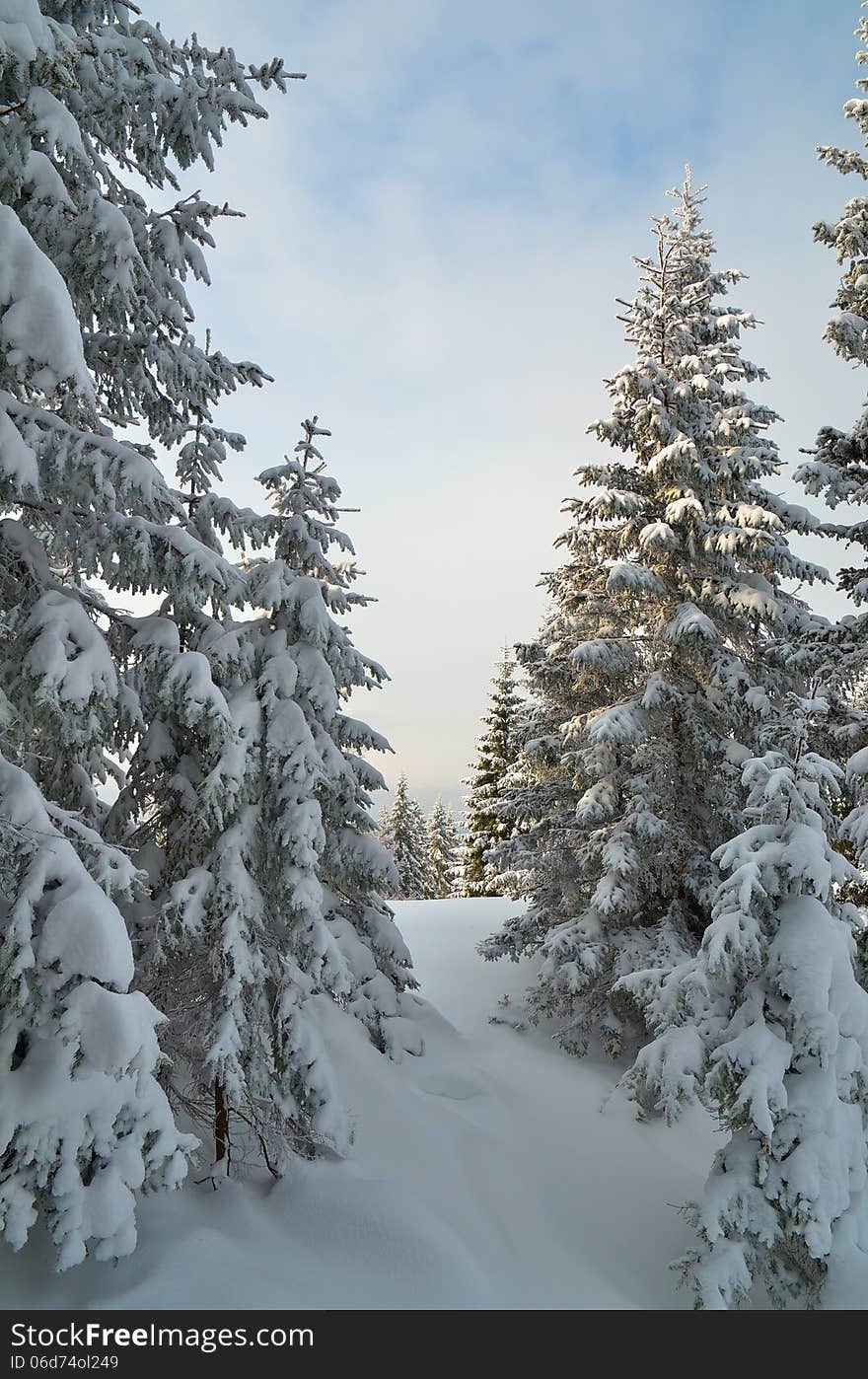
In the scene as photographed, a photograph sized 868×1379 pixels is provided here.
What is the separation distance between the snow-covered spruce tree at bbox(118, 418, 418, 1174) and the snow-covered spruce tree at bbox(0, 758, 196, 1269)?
1.34m

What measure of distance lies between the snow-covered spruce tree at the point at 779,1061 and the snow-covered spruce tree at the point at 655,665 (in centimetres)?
430

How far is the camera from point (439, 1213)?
6.95m

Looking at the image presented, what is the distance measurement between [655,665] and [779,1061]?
7.65m

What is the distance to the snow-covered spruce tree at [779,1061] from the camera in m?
5.81

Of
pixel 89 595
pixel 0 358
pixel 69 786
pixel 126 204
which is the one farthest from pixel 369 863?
pixel 126 204

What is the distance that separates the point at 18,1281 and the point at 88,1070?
82.3 inches

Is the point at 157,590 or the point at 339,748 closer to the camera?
the point at 157,590

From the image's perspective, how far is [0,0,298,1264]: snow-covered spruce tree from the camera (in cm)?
446

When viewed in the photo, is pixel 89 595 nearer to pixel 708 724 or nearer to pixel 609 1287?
pixel 609 1287

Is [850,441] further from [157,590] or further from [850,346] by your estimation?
[157,590]

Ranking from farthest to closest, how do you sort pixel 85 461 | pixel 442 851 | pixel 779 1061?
pixel 442 851, pixel 779 1061, pixel 85 461

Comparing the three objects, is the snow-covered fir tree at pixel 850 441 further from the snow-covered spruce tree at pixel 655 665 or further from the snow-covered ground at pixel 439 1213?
the snow-covered ground at pixel 439 1213

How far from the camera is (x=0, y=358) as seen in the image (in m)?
5.14

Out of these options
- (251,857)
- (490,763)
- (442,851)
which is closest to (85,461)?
(251,857)
